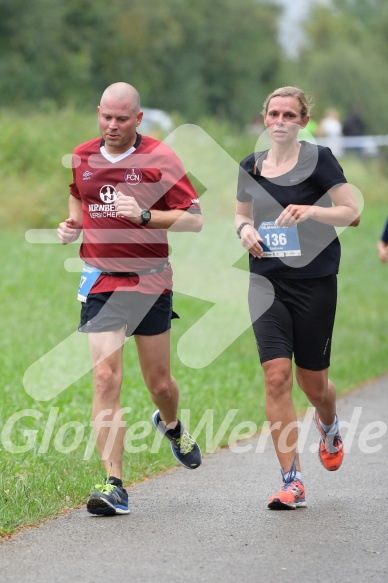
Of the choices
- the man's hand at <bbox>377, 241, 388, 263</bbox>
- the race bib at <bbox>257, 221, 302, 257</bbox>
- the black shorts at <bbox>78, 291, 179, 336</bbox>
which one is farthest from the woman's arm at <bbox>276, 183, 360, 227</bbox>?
the man's hand at <bbox>377, 241, 388, 263</bbox>

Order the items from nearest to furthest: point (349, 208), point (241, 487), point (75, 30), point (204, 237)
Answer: point (349, 208) < point (241, 487) < point (204, 237) < point (75, 30)

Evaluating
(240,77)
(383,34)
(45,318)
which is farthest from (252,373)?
(383,34)

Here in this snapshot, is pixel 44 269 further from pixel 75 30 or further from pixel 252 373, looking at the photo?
pixel 75 30

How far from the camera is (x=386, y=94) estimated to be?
67.8 m

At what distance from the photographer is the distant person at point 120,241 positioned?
22.9 ft

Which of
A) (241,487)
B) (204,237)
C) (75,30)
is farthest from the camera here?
(75,30)

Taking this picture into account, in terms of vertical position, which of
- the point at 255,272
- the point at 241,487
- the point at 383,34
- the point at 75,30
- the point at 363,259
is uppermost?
the point at 383,34

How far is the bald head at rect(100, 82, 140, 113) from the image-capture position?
700 centimetres

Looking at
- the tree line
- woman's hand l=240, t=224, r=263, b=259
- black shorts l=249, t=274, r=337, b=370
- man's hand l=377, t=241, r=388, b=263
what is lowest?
black shorts l=249, t=274, r=337, b=370

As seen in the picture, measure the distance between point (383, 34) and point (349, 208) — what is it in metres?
79.8

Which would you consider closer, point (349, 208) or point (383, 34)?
point (349, 208)

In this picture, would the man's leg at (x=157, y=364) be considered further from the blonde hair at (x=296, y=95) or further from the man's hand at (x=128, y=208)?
the blonde hair at (x=296, y=95)

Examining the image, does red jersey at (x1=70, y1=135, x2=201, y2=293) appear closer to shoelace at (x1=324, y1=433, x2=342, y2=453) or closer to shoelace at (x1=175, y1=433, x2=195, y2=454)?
shoelace at (x1=175, y1=433, x2=195, y2=454)

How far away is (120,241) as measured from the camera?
7059 mm
